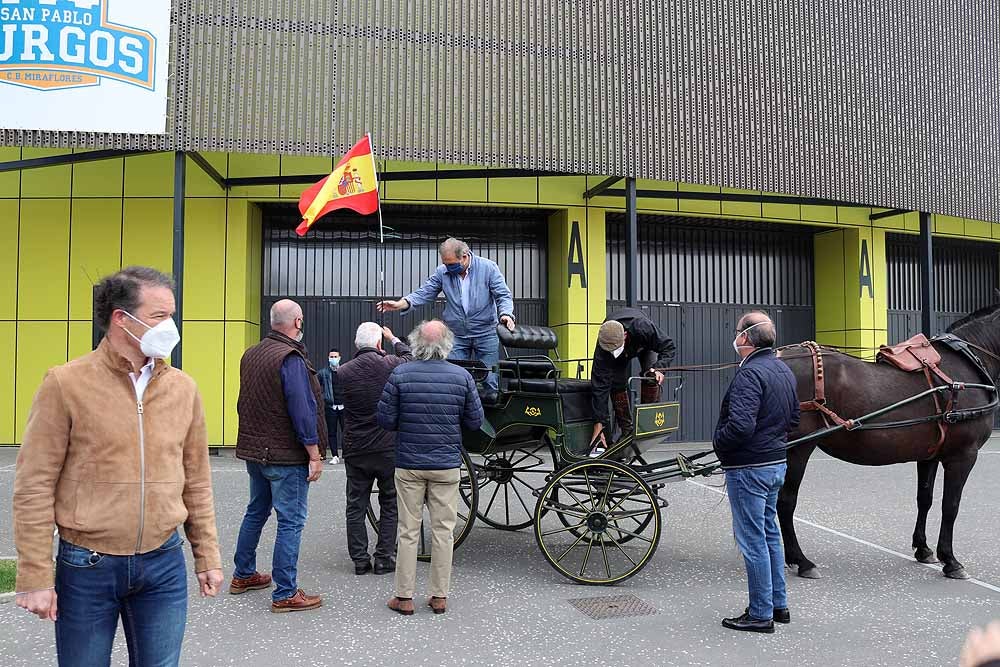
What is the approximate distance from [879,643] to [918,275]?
1583 cm

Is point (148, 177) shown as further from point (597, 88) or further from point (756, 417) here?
point (756, 417)

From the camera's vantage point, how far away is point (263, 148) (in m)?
11.3

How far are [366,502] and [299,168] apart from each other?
30.0ft

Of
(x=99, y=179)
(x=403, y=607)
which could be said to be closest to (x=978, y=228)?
(x=403, y=607)

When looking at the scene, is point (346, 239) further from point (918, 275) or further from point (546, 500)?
point (918, 275)

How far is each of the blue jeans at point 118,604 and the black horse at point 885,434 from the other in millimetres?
4768

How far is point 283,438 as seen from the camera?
16.5 ft

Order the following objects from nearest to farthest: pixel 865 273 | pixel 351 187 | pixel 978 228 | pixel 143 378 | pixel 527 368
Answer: pixel 143 378 < pixel 527 368 < pixel 351 187 < pixel 865 273 < pixel 978 228

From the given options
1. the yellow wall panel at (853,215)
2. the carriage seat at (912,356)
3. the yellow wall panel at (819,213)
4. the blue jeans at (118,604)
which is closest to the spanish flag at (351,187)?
the carriage seat at (912,356)

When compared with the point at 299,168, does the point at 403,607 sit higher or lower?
lower

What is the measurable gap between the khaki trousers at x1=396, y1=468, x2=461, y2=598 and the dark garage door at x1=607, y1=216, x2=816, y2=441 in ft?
35.3

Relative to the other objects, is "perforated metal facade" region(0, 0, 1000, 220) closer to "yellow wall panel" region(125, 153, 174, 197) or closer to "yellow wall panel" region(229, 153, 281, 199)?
"yellow wall panel" region(229, 153, 281, 199)

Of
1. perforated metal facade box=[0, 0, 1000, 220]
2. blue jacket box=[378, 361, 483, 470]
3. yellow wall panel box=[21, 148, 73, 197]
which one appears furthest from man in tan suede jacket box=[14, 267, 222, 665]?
yellow wall panel box=[21, 148, 73, 197]

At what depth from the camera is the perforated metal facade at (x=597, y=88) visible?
37.2 ft
